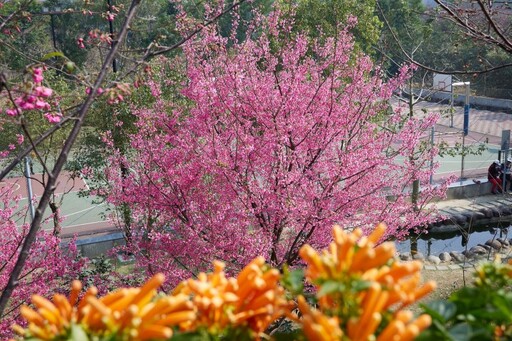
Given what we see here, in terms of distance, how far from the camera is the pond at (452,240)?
34.3ft

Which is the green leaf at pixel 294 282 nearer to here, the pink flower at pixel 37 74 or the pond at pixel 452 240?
the pink flower at pixel 37 74

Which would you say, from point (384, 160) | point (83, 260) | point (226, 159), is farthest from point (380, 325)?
point (83, 260)

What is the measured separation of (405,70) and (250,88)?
1738 mm

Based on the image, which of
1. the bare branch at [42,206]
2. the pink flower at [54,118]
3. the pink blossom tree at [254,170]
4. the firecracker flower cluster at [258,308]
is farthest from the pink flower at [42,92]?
the pink blossom tree at [254,170]

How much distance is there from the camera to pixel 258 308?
1108mm

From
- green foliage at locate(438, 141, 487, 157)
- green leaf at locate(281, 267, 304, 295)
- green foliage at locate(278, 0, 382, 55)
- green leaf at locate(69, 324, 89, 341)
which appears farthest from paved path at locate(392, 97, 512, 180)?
green leaf at locate(69, 324, 89, 341)

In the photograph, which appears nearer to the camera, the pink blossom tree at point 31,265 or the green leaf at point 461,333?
the green leaf at point 461,333

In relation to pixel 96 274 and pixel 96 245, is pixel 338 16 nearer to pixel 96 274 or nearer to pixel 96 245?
pixel 96 245

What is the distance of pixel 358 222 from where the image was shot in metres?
5.34

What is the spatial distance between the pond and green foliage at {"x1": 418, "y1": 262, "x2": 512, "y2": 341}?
9227mm

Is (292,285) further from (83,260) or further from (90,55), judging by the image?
(90,55)

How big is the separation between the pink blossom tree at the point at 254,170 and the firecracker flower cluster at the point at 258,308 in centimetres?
351

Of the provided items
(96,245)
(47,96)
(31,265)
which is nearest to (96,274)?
(31,265)

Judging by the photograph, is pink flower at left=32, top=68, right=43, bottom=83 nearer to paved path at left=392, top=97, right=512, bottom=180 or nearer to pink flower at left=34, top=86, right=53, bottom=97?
pink flower at left=34, top=86, right=53, bottom=97
